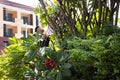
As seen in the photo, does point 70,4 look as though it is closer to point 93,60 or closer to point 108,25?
point 108,25

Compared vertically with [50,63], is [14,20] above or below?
above

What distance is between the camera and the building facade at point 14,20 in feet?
82.2

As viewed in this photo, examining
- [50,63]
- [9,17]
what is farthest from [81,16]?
[9,17]

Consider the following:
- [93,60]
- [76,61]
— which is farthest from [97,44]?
[76,61]

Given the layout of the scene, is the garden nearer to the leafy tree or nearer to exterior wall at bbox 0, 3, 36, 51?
the leafy tree

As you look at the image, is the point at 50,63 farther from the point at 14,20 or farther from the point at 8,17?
the point at 14,20

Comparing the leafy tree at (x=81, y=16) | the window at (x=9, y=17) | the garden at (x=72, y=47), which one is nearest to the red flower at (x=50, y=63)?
the garden at (x=72, y=47)

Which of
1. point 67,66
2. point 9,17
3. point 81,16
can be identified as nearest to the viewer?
point 67,66

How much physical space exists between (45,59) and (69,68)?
23 centimetres

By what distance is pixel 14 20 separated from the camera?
87.1 feet

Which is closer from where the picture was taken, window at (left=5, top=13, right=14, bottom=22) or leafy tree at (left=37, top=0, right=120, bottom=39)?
leafy tree at (left=37, top=0, right=120, bottom=39)

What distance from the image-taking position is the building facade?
2505 centimetres

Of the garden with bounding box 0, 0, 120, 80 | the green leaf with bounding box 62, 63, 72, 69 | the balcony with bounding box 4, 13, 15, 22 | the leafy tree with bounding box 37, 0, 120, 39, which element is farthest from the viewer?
the balcony with bounding box 4, 13, 15, 22

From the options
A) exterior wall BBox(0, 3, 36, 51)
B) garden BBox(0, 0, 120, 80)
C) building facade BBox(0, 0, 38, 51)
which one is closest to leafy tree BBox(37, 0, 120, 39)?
garden BBox(0, 0, 120, 80)
